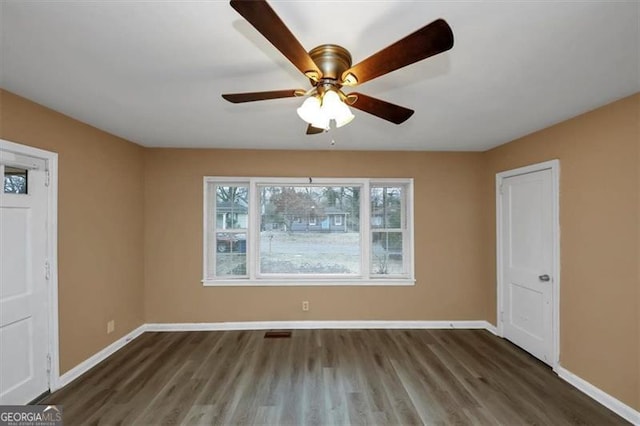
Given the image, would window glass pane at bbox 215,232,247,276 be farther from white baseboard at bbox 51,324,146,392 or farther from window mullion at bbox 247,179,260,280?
white baseboard at bbox 51,324,146,392

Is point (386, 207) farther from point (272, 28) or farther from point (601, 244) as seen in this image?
point (272, 28)

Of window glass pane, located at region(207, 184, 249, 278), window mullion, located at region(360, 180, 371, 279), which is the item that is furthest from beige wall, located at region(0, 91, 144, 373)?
window mullion, located at region(360, 180, 371, 279)

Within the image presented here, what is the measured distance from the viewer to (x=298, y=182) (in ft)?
12.2

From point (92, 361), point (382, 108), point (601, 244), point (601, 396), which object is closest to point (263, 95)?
point (382, 108)

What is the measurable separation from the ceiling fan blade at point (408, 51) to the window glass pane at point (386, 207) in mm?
2681

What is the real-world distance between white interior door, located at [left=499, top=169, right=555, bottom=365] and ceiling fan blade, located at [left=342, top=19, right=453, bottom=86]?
8.43ft

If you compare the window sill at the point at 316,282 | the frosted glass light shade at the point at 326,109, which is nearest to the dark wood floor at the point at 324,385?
the window sill at the point at 316,282

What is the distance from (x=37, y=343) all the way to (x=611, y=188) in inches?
191

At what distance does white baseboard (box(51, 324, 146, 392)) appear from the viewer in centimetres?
241

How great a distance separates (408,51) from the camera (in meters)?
1.04

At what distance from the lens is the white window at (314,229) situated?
377cm

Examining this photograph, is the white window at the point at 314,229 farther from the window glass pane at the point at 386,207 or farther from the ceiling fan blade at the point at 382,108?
the ceiling fan blade at the point at 382,108

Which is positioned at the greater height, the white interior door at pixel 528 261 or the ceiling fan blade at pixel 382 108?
the ceiling fan blade at pixel 382 108

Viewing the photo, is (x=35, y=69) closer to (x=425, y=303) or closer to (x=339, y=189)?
(x=339, y=189)
